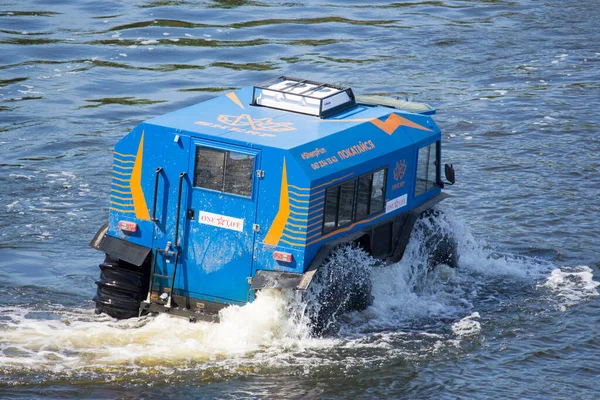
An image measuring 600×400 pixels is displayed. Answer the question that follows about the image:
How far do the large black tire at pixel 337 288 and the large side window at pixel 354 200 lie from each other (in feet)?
1.20

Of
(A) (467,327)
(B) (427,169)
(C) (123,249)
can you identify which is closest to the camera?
(C) (123,249)

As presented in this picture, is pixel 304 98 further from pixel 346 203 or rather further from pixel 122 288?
pixel 122 288

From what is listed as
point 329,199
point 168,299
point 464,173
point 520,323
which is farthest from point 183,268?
point 464,173

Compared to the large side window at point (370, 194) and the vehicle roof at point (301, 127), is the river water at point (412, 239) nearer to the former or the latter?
the large side window at point (370, 194)

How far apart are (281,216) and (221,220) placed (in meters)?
0.79

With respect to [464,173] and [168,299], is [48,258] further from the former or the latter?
[464,173]

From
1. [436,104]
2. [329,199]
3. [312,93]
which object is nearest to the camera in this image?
[329,199]

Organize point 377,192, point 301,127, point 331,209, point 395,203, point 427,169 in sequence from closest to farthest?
point 331,209, point 301,127, point 377,192, point 395,203, point 427,169

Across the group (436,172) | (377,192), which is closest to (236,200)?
(377,192)

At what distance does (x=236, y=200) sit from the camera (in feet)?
43.0

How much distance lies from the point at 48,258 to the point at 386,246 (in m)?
5.12

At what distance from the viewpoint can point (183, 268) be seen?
13508 mm

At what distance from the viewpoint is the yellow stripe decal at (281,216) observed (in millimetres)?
12805

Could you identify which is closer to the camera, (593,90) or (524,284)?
(524,284)
